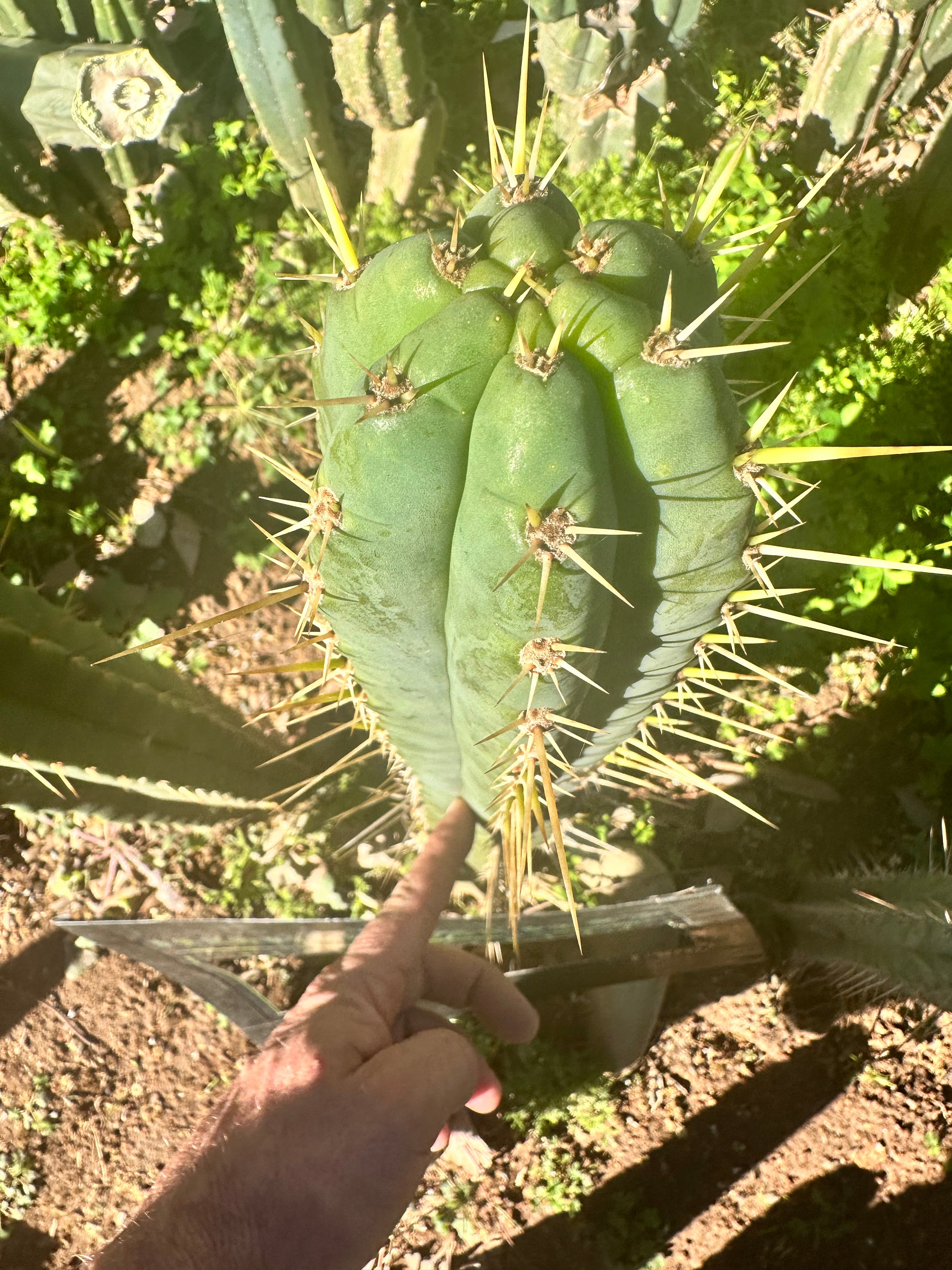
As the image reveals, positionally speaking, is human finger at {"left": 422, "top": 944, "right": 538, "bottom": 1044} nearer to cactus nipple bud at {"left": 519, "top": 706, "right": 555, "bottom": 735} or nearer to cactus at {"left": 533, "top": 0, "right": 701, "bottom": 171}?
cactus nipple bud at {"left": 519, "top": 706, "right": 555, "bottom": 735}

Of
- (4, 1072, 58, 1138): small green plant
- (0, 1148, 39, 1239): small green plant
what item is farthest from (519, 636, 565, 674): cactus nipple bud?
(0, 1148, 39, 1239): small green plant

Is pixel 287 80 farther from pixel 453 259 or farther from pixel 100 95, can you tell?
pixel 453 259

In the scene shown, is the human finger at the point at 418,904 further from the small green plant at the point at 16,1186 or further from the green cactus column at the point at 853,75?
the green cactus column at the point at 853,75

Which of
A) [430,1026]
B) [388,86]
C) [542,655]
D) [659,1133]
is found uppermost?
[388,86]

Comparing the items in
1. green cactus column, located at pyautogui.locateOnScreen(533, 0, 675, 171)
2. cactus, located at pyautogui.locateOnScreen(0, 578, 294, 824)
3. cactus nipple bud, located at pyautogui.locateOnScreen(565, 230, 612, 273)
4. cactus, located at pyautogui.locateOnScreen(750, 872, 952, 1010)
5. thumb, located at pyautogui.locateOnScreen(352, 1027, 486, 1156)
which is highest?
green cactus column, located at pyautogui.locateOnScreen(533, 0, 675, 171)

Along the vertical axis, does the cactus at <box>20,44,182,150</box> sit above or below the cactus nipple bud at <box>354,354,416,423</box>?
above

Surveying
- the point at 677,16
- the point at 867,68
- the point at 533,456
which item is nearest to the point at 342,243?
the point at 533,456
